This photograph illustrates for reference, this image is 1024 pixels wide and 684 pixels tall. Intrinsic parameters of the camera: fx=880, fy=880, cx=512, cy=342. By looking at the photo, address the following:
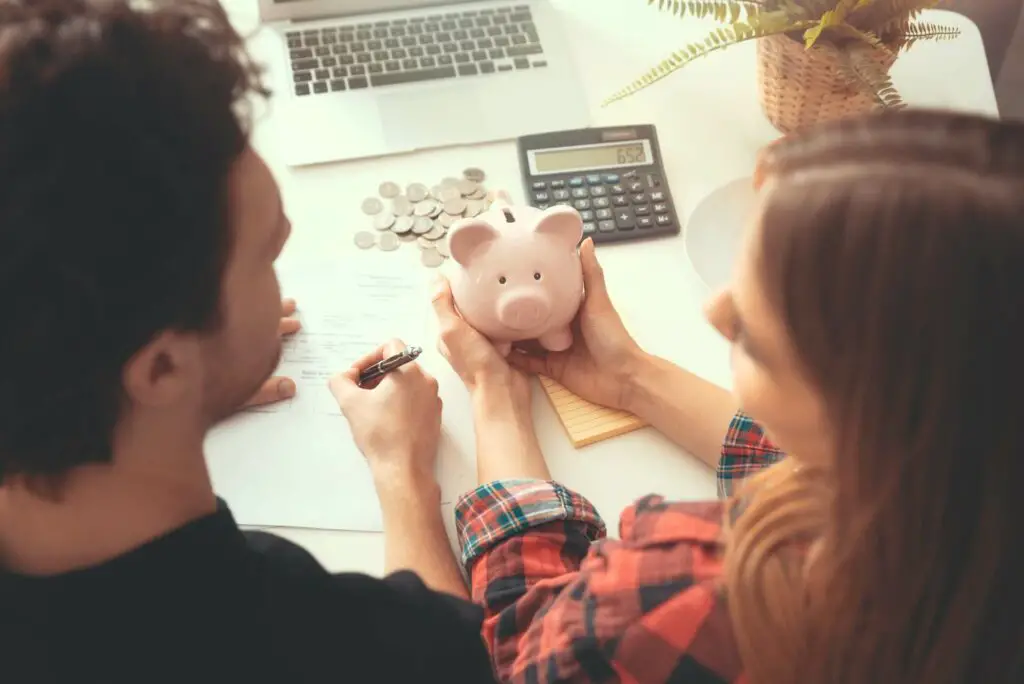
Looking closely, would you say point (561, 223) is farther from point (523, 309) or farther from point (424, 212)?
point (424, 212)

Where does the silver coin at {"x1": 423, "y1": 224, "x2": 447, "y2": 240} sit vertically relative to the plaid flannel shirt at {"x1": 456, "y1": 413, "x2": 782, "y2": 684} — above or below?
above

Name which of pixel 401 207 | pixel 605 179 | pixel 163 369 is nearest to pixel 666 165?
pixel 605 179

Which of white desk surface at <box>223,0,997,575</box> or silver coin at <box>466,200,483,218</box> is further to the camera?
silver coin at <box>466,200,483,218</box>

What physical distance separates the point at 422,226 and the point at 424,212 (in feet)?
0.07

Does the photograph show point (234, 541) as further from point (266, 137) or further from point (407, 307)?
point (266, 137)

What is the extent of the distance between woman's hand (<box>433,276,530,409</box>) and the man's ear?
0.35m

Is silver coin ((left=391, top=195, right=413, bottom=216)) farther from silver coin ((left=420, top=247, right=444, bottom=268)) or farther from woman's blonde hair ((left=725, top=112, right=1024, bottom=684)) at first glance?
woman's blonde hair ((left=725, top=112, right=1024, bottom=684))

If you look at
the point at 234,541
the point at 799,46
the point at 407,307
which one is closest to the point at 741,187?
the point at 799,46

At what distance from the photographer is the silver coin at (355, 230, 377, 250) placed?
959 mm

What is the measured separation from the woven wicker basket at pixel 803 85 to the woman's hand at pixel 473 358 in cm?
45

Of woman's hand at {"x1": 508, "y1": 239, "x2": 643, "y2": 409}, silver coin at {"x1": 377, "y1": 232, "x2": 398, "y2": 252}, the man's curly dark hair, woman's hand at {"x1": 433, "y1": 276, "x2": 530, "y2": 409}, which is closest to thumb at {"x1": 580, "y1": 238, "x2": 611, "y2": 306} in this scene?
woman's hand at {"x1": 508, "y1": 239, "x2": 643, "y2": 409}

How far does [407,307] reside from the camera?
0.91m

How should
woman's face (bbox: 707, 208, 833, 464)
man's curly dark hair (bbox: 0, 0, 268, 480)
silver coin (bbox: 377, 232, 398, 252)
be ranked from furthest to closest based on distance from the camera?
silver coin (bbox: 377, 232, 398, 252), woman's face (bbox: 707, 208, 833, 464), man's curly dark hair (bbox: 0, 0, 268, 480)

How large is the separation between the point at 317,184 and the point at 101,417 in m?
0.56
